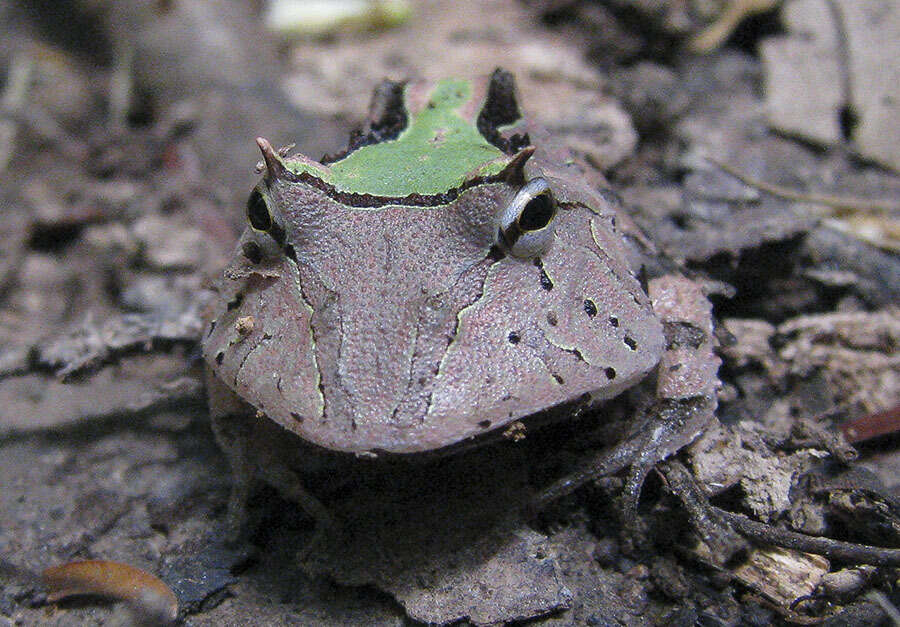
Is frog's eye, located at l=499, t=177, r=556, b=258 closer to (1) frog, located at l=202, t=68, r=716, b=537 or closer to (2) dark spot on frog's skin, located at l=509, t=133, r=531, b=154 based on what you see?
(1) frog, located at l=202, t=68, r=716, b=537

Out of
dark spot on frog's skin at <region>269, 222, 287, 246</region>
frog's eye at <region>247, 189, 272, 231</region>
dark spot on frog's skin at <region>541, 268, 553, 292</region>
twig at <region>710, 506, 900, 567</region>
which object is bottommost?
twig at <region>710, 506, 900, 567</region>

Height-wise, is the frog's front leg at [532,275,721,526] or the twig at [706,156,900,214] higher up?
the twig at [706,156,900,214]

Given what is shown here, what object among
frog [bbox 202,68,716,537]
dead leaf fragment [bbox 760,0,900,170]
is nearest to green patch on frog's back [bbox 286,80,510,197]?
frog [bbox 202,68,716,537]

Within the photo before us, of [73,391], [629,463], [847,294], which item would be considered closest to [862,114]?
[847,294]

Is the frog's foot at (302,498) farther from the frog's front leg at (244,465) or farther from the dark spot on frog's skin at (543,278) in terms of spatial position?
the dark spot on frog's skin at (543,278)

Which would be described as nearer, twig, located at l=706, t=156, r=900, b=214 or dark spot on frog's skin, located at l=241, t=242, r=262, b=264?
dark spot on frog's skin, located at l=241, t=242, r=262, b=264

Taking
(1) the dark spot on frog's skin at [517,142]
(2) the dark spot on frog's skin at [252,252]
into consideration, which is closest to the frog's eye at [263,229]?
(2) the dark spot on frog's skin at [252,252]
